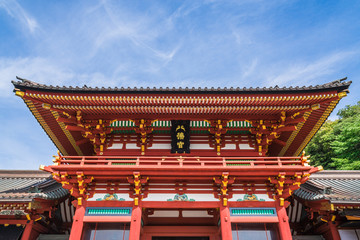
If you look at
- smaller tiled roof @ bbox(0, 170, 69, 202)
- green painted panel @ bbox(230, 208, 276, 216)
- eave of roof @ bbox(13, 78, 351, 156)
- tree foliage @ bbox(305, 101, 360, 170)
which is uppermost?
tree foliage @ bbox(305, 101, 360, 170)

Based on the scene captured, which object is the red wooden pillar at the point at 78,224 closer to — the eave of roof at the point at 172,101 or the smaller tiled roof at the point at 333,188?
the eave of roof at the point at 172,101

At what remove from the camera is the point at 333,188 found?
1043 centimetres

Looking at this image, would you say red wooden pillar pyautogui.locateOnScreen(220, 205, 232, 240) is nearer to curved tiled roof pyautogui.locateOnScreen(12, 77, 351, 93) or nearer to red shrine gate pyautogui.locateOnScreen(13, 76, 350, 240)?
red shrine gate pyautogui.locateOnScreen(13, 76, 350, 240)

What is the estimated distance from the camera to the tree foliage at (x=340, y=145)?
24719mm

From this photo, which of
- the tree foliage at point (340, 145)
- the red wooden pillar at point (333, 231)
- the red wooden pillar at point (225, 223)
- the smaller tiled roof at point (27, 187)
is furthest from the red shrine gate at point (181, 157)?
the tree foliage at point (340, 145)

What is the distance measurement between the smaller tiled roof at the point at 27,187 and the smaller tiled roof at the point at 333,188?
983cm

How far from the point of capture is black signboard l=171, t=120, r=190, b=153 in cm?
1023

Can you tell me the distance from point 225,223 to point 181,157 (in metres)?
2.67

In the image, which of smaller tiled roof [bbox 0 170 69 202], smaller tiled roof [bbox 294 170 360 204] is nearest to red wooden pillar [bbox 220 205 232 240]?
smaller tiled roof [bbox 294 170 360 204]

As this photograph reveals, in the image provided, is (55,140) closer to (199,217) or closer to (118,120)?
(118,120)

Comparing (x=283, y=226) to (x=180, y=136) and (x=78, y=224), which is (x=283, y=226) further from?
(x=78, y=224)

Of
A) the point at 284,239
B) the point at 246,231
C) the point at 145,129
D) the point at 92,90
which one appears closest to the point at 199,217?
the point at 246,231

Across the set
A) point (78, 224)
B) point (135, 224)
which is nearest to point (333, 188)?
point (135, 224)

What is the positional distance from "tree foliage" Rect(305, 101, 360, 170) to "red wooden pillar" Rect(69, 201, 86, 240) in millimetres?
24649
